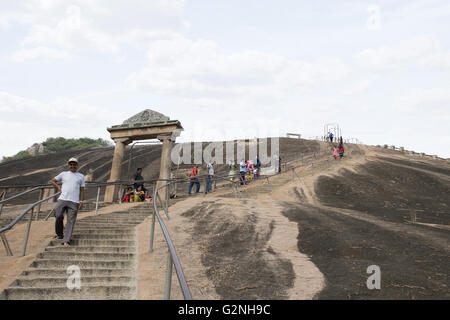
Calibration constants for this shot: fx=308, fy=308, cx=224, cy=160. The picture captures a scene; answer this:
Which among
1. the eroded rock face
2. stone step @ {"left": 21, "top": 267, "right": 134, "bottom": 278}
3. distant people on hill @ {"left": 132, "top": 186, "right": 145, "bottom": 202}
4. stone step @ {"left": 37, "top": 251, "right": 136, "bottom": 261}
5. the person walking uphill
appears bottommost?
stone step @ {"left": 21, "top": 267, "right": 134, "bottom": 278}

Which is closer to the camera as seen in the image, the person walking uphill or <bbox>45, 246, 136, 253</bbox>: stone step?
<bbox>45, 246, 136, 253</bbox>: stone step

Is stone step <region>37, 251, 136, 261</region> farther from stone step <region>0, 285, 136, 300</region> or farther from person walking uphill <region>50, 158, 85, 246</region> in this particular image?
stone step <region>0, 285, 136, 300</region>

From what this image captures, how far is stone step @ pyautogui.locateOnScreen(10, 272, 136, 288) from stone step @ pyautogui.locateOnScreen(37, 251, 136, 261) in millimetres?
789

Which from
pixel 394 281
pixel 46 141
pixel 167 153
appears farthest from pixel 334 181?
pixel 46 141

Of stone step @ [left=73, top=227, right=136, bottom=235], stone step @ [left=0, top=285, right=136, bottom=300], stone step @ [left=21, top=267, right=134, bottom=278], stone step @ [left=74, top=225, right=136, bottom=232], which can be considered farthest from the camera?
stone step @ [left=74, top=225, right=136, bottom=232]

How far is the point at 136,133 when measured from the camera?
17109mm

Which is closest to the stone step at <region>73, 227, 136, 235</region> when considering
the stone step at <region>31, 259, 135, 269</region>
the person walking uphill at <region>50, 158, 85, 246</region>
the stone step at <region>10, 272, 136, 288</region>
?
the person walking uphill at <region>50, 158, 85, 246</region>

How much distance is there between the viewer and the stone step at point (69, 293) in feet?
15.2

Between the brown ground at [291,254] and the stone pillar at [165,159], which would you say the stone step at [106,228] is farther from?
the stone pillar at [165,159]

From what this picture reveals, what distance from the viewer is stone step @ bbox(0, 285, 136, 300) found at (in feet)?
15.2

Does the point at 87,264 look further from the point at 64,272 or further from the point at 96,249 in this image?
the point at 96,249

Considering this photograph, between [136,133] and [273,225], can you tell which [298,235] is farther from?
[136,133]

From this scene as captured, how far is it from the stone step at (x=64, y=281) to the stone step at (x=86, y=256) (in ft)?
2.59

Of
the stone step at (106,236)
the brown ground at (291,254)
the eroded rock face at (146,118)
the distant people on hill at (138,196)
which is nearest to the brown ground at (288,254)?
the brown ground at (291,254)
